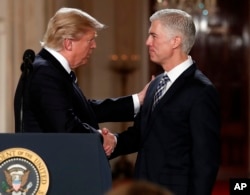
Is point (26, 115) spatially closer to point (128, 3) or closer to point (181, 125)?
point (181, 125)

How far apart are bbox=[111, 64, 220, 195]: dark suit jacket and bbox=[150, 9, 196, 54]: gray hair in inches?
5.1

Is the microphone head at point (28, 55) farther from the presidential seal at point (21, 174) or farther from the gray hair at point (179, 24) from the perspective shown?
the gray hair at point (179, 24)

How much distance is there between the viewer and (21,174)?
8.32ft

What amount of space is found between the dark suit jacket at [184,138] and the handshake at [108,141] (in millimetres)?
125

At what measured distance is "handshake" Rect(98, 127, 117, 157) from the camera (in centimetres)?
Answer: 326

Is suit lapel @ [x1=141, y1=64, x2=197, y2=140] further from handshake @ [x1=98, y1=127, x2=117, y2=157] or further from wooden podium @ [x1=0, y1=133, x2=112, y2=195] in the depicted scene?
wooden podium @ [x1=0, y1=133, x2=112, y2=195]

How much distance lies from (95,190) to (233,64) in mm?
7158

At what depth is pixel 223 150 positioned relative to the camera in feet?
31.8

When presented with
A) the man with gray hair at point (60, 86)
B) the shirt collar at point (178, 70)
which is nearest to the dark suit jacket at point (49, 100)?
the man with gray hair at point (60, 86)

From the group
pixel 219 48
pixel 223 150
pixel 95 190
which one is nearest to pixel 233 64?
pixel 219 48

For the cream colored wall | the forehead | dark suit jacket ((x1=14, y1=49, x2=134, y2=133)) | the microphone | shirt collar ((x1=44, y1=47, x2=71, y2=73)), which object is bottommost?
the cream colored wall

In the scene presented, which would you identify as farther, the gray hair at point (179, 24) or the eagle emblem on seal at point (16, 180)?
the gray hair at point (179, 24)

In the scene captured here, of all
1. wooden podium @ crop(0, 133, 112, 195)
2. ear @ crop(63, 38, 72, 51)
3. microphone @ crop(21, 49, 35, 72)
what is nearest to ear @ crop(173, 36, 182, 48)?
ear @ crop(63, 38, 72, 51)

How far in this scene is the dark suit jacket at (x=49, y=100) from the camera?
10.1ft
